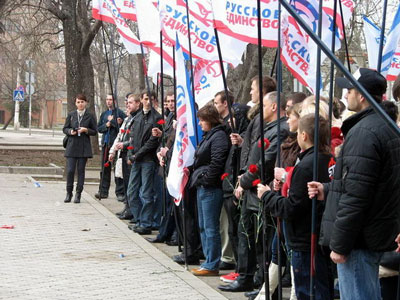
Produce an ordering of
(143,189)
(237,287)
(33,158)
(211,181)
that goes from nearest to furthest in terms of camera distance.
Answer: (237,287)
(211,181)
(143,189)
(33,158)

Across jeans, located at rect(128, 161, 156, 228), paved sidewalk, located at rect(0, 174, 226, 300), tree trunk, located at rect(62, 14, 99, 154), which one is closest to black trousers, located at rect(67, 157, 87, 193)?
paved sidewalk, located at rect(0, 174, 226, 300)

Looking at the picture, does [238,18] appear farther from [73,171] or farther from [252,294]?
[73,171]

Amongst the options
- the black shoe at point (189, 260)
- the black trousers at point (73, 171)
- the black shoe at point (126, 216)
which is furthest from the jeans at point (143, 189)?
the black trousers at point (73, 171)

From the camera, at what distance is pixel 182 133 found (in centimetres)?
870

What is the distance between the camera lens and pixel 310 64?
7.04 m

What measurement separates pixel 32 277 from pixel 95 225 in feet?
13.0

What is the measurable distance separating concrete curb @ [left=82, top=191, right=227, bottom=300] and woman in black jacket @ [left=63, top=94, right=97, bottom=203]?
1078 mm

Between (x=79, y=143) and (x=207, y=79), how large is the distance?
20.2 feet

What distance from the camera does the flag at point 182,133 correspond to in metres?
8.54

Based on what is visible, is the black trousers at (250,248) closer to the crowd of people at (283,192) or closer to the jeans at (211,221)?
the crowd of people at (283,192)

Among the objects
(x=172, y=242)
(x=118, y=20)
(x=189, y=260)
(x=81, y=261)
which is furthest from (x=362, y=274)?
(x=118, y=20)

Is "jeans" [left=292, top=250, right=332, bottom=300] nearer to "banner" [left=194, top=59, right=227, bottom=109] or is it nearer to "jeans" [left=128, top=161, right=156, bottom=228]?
"banner" [left=194, top=59, right=227, bottom=109]

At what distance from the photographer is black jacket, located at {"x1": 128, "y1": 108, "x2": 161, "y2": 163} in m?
11.4

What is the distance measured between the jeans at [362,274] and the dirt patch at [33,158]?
1895 centimetres
